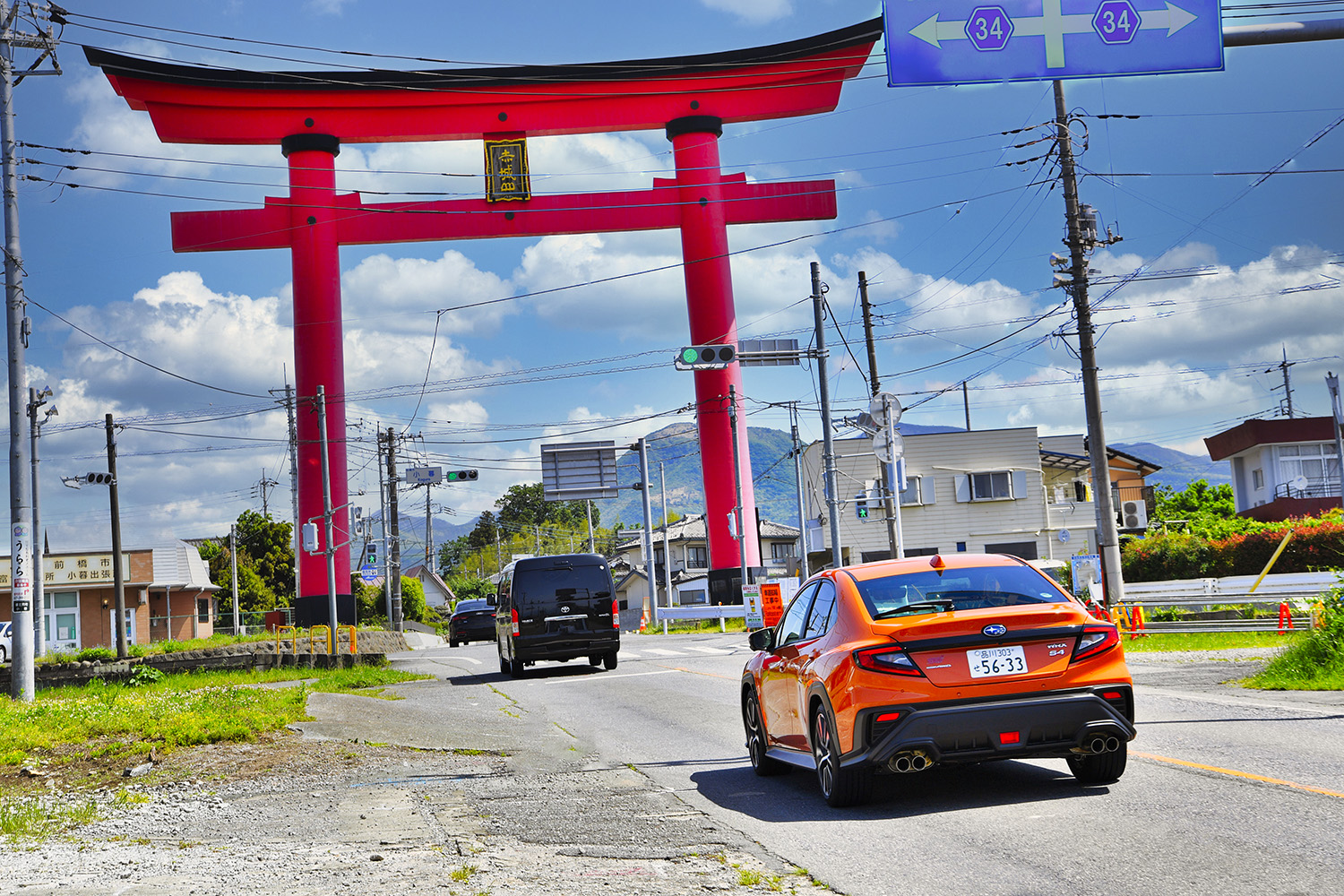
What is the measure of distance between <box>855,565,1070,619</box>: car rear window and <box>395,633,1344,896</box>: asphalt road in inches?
46.9

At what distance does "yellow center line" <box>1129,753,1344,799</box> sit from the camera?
698 centimetres

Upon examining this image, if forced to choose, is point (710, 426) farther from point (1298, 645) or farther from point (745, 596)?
point (1298, 645)

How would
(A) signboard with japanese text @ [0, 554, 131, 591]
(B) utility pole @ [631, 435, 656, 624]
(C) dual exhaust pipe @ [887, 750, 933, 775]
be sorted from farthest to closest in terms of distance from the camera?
(A) signboard with japanese text @ [0, 554, 131, 591] < (B) utility pole @ [631, 435, 656, 624] < (C) dual exhaust pipe @ [887, 750, 933, 775]

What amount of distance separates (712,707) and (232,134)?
2793cm

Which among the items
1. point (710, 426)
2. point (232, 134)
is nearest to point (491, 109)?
point (232, 134)

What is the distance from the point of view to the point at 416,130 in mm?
35969

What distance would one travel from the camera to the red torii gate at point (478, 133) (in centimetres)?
3488

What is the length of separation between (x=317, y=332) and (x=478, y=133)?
307 inches

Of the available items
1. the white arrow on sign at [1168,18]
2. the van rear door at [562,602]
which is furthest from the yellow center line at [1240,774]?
the van rear door at [562,602]

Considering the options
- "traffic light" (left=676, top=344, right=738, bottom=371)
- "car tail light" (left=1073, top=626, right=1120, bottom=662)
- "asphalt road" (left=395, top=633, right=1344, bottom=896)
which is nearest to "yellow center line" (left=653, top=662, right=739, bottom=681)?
"asphalt road" (left=395, top=633, right=1344, bottom=896)

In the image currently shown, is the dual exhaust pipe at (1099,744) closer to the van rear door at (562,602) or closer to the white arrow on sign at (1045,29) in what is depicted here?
the white arrow on sign at (1045,29)

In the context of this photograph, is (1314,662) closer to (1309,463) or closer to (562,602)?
(562,602)

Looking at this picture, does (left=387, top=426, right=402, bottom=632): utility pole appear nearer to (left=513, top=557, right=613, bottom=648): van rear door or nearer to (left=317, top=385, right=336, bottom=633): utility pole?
(left=317, top=385, right=336, bottom=633): utility pole

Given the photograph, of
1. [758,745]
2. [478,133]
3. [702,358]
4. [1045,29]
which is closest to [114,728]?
[758,745]
